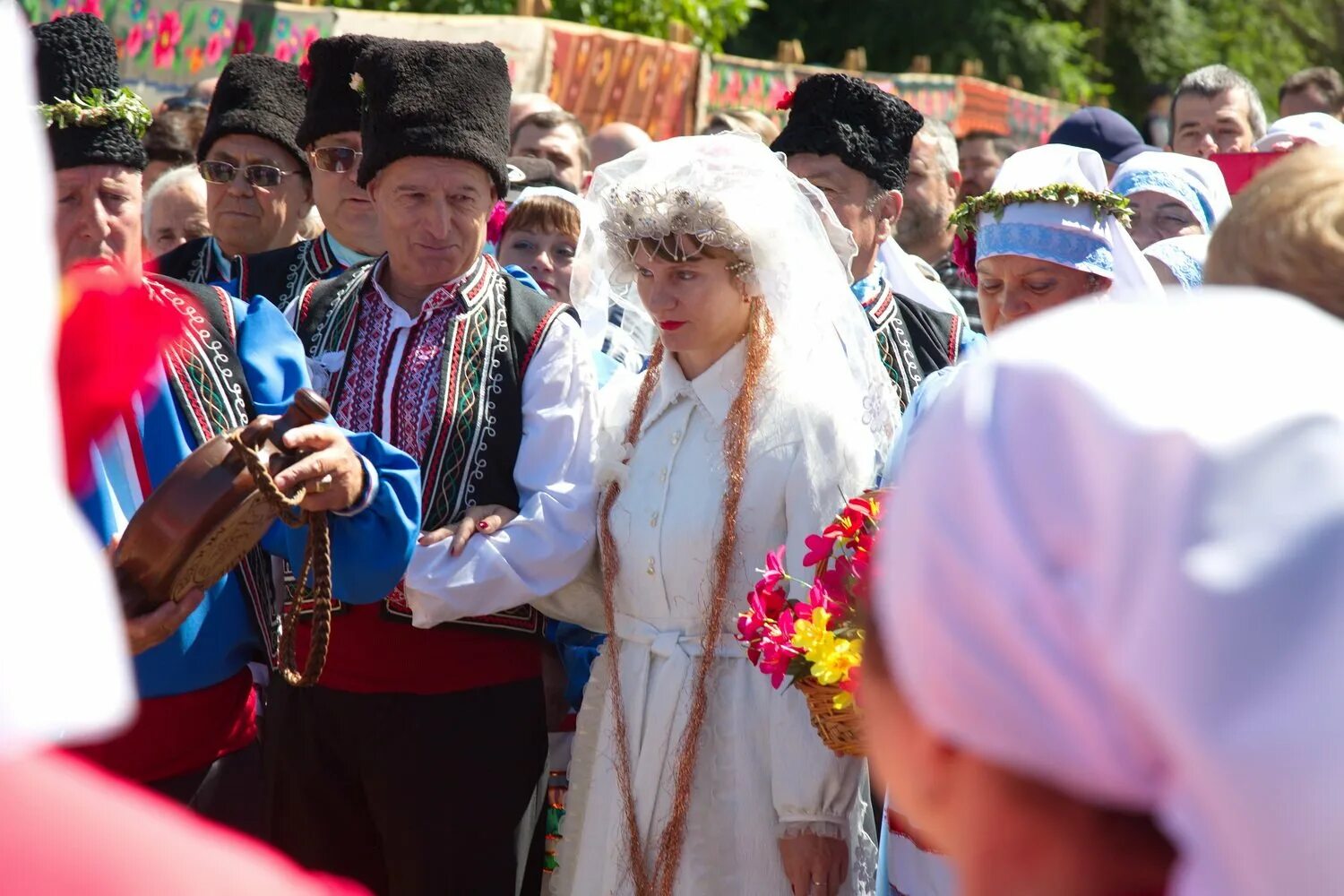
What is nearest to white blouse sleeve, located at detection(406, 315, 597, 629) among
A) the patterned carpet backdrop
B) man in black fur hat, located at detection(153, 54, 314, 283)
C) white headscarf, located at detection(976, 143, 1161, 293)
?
white headscarf, located at detection(976, 143, 1161, 293)

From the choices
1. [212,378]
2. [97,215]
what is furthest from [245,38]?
[212,378]

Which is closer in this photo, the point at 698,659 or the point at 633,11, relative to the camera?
the point at 698,659

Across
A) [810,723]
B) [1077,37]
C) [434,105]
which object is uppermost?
[434,105]

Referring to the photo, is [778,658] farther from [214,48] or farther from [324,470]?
[214,48]

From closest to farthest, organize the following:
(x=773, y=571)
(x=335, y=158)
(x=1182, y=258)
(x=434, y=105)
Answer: (x=773, y=571), (x=434, y=105), (x=1182, y=258), (x=335, y=158)

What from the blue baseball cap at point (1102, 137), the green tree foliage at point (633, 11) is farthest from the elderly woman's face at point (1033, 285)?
the green tree foliage at point (633, 11)

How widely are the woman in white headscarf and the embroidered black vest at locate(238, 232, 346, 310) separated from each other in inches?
100

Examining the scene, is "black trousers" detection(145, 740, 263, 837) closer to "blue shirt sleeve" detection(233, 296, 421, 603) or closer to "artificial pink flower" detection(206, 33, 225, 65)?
"blue shirt sleeve" detection(233, 296, 421, 603)

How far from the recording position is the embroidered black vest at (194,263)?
195 inches

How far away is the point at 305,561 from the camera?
2.99 metres

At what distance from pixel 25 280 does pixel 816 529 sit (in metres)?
2.75

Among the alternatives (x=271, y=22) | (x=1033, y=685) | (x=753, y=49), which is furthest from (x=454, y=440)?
(x=753, y=49)

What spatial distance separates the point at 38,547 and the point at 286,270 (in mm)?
3801

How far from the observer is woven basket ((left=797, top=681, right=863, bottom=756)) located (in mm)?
2949
